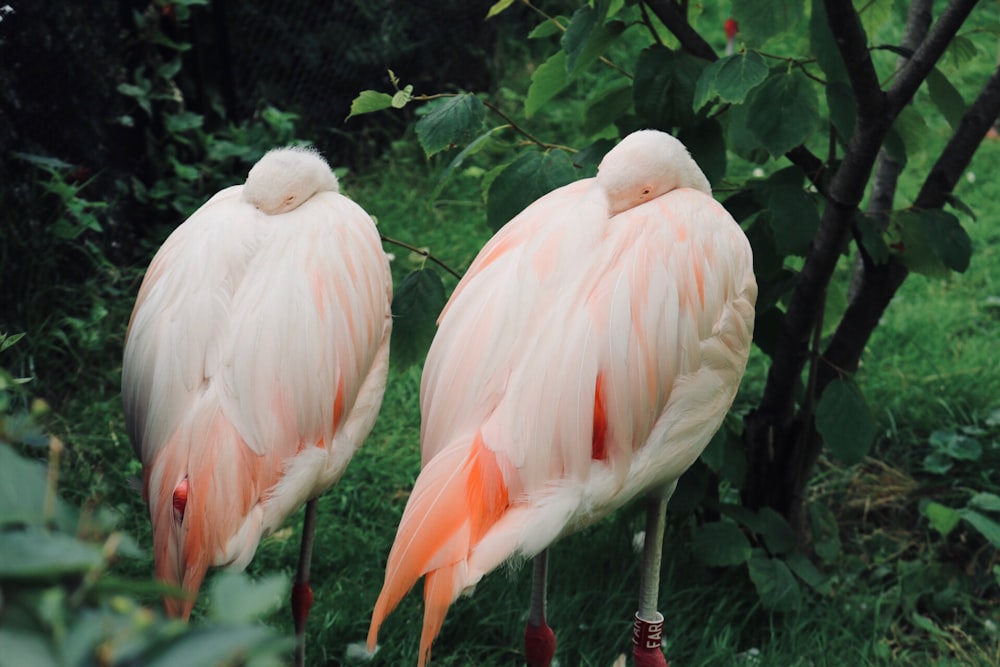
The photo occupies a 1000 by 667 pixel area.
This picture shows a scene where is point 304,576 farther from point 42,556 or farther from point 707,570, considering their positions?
point 42,556

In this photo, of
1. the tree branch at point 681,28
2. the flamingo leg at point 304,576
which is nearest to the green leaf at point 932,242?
the tree branch at point 681,28

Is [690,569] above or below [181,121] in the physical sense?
below

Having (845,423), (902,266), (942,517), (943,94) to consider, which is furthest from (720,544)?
(943,94)

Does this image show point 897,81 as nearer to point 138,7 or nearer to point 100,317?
point 100,317

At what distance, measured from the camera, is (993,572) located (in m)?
3.10

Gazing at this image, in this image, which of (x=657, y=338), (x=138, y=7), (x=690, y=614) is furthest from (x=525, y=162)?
(x=138, y=7)

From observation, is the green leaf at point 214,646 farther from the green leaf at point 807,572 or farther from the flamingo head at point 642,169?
the green leaf at point 807,572

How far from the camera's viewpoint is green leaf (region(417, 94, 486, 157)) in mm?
2346

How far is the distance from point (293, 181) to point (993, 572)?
2.18 m

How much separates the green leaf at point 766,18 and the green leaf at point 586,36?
0.98 ft

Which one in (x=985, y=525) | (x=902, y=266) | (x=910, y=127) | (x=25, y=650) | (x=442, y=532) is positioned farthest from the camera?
(x=985, y=525)

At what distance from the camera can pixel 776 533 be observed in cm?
288

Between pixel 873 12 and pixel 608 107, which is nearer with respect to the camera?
pixel 873 12

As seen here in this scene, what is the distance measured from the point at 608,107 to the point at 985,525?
1.49m
